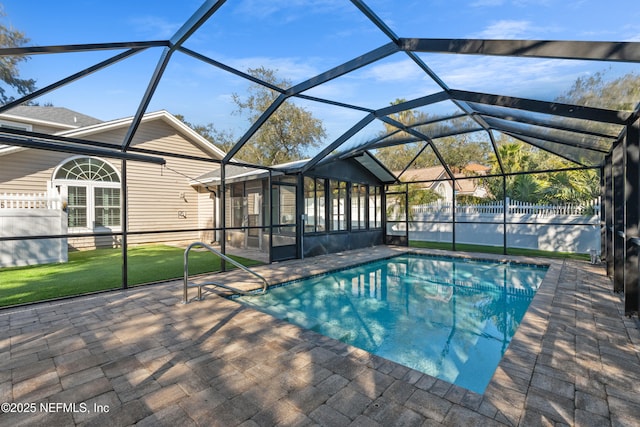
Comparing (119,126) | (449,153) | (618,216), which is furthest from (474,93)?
(449,153)

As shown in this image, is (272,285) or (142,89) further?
(272,285)

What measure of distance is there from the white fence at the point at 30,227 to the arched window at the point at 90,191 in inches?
83.5

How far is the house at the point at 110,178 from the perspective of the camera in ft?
32.1

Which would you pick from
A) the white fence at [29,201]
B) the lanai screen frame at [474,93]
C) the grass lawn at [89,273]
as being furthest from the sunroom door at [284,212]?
the white fence at [29,201]

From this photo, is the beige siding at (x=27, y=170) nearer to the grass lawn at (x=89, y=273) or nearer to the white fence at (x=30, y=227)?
the white fence at (x=30, y=227)

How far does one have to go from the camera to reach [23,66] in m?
4.24

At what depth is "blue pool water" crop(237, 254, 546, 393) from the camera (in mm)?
3764

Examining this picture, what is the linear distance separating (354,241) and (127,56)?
8469 millimetres

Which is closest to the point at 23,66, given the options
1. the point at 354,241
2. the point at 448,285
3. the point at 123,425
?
the point at 123,425

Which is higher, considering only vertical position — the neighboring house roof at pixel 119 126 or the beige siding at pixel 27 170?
the neighboring house roof at pixel 119 126

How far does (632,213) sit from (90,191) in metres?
13.9

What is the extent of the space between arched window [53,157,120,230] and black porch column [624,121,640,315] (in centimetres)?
1357

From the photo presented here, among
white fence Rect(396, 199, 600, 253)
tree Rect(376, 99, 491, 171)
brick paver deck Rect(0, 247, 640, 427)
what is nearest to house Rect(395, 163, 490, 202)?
tree Rect(376, 99, 491, 171)

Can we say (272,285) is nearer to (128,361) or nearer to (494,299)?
(128,361)
